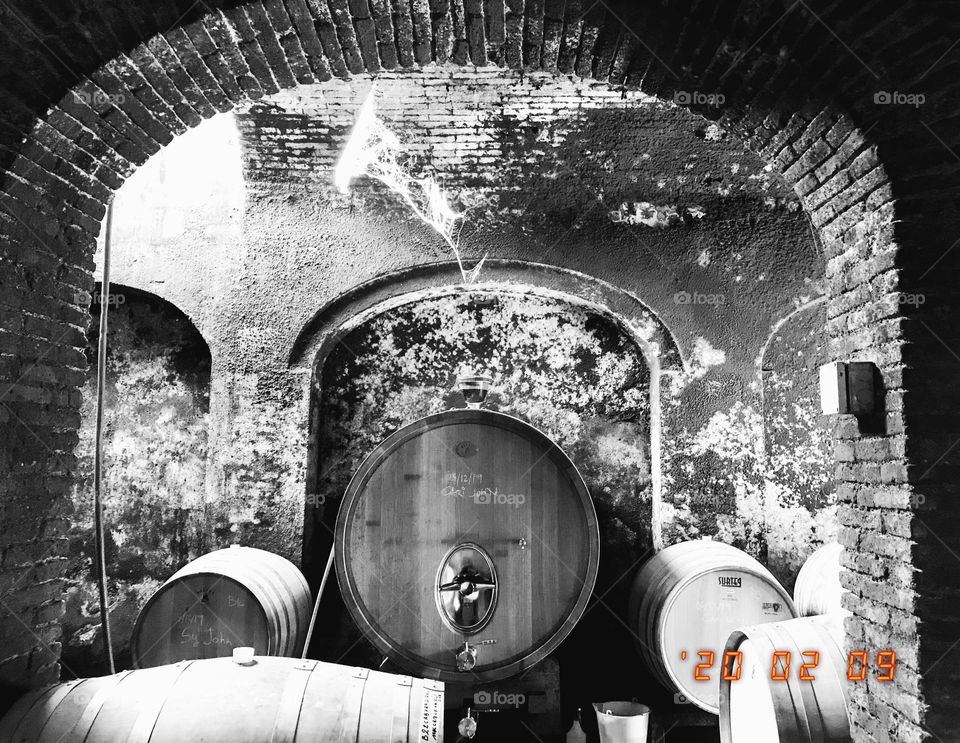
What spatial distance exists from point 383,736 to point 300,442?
120 inches

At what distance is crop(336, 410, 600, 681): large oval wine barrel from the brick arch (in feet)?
5.08

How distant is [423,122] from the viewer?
4.90 m

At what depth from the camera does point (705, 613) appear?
3.98m

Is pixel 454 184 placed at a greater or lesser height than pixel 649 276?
greater

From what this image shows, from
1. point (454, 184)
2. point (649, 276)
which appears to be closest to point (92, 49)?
point (454, 184)

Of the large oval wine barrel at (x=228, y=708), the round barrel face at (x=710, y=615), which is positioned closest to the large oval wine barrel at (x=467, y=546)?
the round barrel face at (x=710, y=615)

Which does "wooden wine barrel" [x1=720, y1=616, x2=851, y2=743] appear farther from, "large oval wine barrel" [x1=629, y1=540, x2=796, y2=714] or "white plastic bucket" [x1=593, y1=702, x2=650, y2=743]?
"white plastic bucket" [x1=593, y1=702, x2=650, y2=743]

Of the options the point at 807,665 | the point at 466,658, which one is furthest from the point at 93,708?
the point at 807,665

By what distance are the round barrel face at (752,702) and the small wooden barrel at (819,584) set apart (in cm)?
143

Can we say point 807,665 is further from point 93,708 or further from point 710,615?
point 93,708

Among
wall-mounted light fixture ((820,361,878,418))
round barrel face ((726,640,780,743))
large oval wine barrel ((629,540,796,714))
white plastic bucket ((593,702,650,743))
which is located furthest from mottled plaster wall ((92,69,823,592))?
wall-mounted light fixture ((820,361,878,418))

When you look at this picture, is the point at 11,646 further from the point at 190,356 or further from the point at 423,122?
the point at 423,122

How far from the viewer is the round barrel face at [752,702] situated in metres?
2.54

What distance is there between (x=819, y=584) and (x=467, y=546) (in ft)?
6.92
